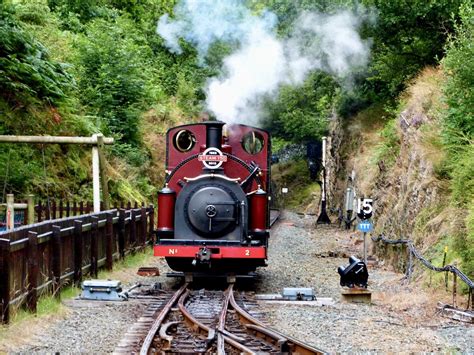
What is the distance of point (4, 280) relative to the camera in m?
9.34

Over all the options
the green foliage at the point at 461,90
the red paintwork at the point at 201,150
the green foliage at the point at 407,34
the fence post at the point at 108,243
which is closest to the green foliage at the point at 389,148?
the green foliage at the point at 407,34

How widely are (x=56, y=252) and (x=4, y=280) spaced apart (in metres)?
2.48

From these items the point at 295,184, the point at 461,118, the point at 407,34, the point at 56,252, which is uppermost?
the point at 407,34

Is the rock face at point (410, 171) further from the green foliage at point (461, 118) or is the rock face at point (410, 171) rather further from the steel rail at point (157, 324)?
the steel rail at point (157, 324)

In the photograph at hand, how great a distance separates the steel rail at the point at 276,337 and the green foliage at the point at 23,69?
974 centimetres

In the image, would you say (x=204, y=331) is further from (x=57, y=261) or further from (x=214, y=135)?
(x=214, y=135)

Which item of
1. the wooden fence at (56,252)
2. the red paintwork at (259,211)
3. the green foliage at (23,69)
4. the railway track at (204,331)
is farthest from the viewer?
the green foliage at (23,69)

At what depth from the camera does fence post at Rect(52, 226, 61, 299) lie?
11.7 metres

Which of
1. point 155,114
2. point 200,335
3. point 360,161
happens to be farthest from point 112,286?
point 360,161

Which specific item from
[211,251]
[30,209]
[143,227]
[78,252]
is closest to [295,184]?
[143,227]

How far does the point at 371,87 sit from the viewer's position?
107 ft

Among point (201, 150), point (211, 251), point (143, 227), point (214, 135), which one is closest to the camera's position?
point (211, 251)

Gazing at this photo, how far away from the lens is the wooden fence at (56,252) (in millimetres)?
9705

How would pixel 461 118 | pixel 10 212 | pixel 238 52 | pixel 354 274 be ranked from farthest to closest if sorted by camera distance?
1. pixel 238 52
2. pixel 461 118
3. pixel 10 212
4. pixel 354 274
